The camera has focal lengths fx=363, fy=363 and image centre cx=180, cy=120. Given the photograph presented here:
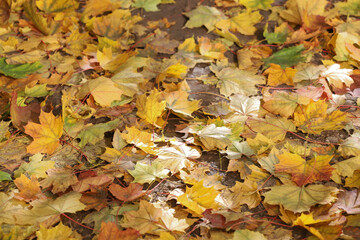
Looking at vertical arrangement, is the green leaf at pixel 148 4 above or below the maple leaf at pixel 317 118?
above

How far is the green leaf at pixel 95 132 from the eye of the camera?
68.6 inches

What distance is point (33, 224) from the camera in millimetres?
1392

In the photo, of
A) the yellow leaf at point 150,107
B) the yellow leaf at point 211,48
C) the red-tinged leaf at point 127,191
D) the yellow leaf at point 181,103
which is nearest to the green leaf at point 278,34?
the yellow leaf at point 211,48

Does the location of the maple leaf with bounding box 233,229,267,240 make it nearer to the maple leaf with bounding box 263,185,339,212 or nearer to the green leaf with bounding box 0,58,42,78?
the maple leaf with bounding box 263,185,339,212

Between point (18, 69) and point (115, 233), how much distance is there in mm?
1225

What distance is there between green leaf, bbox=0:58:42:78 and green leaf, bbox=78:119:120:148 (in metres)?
0.56

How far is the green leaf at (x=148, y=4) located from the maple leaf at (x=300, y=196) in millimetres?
1682

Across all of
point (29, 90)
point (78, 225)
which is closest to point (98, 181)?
point (78, 225)

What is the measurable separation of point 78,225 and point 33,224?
167 millimetres

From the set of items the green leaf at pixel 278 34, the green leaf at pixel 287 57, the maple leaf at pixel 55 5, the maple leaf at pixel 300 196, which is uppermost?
the maple leaf at pixel 55 5

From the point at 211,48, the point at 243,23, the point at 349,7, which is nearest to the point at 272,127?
the point at 211,48

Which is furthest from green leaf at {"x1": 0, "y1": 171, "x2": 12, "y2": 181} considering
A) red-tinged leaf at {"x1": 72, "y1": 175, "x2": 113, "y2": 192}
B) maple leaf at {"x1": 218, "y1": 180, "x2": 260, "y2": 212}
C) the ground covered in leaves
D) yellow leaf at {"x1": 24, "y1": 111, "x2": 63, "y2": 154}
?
maple leaf at {"x1": 218, "y1": 180, "x2": 260, "y2": 212}

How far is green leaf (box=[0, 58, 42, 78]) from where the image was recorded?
2010mm

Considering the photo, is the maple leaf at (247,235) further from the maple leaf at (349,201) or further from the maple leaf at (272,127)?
the maple leaf at (272,127)
